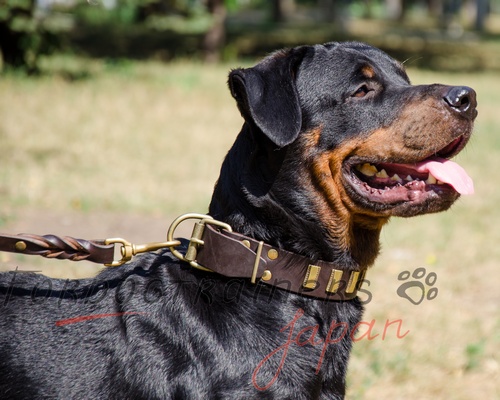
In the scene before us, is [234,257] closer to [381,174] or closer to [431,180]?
[381,174]

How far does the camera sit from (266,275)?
3.11 metres

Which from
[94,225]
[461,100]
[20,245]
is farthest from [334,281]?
[94,225]

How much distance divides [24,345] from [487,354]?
11.9ft

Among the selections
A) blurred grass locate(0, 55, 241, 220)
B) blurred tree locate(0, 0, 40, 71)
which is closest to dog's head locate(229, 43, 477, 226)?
blurred grass locate(0, 55, 241, 220)

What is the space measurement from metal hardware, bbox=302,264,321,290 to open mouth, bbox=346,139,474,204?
39 centimetres

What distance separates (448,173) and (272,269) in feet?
3.02

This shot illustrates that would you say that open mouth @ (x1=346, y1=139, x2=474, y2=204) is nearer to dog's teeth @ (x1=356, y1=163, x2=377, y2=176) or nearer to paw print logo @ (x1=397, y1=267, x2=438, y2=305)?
dog's teeth @ (x1=356, y1=163, x2=377, y2=176)

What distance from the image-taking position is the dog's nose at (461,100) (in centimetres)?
327

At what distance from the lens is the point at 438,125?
3.28 metres

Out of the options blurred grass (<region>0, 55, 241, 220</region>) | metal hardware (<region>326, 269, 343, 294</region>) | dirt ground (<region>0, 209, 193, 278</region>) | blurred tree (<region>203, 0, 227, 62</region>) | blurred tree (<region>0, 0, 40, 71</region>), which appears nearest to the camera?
metal hardware (<region>326, 269, 343, 294</region>)

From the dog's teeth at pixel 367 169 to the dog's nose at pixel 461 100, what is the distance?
443 mm

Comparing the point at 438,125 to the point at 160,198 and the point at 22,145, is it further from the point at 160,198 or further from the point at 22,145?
the point at 22,145

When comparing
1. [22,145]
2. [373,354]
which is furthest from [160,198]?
[373,354]

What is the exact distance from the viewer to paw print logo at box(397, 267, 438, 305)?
20.8ft
